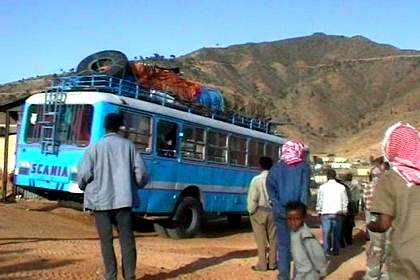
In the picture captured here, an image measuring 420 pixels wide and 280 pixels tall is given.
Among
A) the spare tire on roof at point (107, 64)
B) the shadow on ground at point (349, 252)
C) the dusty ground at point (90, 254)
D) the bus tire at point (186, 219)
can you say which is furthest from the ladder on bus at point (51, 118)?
the shadow on ground at point (349, 252)

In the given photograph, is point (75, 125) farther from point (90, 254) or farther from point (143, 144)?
point (90, 254)

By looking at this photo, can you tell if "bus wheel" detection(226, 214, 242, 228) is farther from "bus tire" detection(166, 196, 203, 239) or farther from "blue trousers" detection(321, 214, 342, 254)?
→ "blue trousers" detection(321, 214, 342, 254)

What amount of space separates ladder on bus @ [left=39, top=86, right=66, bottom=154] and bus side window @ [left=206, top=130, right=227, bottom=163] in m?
3.61

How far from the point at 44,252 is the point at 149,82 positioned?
6647 mm

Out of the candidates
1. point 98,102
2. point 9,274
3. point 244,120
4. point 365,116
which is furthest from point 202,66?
point 9,274

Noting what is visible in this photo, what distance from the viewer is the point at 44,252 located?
959cm

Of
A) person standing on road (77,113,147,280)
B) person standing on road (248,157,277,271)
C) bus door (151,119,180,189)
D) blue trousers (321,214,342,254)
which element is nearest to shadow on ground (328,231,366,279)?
blue trousers (321,214,342,254)

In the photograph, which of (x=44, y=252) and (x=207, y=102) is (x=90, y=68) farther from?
(x=44, y=252)

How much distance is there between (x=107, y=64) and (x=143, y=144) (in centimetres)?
261

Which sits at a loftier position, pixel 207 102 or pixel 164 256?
pixel 207 102

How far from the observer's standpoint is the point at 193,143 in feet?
48.1

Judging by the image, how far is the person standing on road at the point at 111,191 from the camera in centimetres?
679

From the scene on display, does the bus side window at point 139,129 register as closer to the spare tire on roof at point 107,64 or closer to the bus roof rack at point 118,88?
the bus roof rack at point 118,88

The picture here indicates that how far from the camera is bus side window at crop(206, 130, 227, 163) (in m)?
15.3
